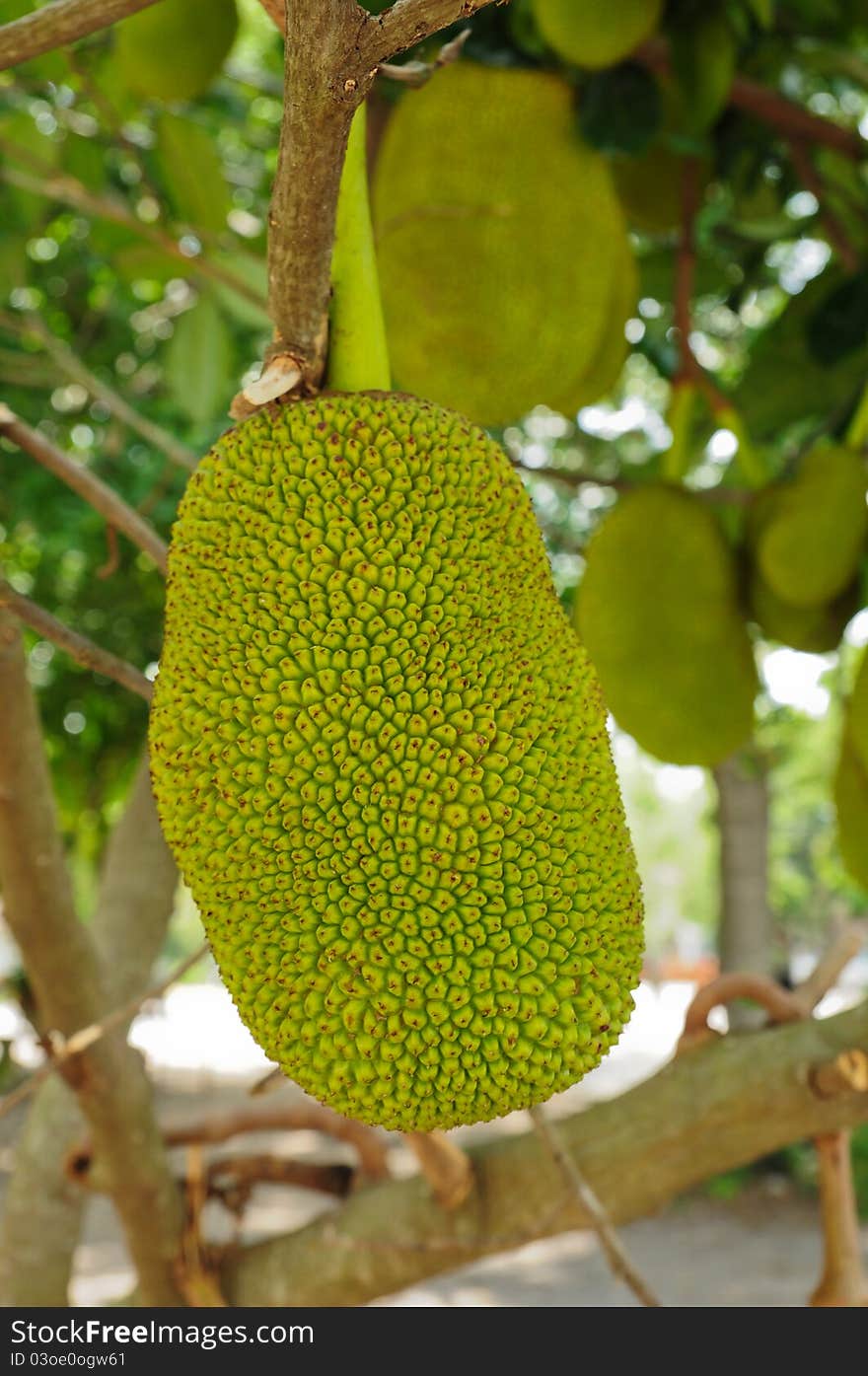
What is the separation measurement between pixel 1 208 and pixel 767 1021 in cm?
159

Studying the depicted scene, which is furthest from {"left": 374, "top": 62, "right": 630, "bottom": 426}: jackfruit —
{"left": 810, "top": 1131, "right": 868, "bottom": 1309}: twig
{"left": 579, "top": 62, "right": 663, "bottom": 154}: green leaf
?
{"left": 810, "top": 1131, "right": 868, "bottom": 1309}: twig

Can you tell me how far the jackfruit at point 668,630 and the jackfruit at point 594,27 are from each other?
1.34ft

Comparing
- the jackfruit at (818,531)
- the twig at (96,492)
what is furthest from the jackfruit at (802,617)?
the twig at (96,492)

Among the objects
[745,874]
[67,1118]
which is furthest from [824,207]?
[745,874]

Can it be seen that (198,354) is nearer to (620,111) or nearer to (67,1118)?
(620,111)

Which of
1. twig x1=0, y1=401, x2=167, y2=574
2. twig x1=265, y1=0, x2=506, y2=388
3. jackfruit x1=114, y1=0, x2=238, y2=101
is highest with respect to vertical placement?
twig x1=265, y1=0, x2=506, y2=388

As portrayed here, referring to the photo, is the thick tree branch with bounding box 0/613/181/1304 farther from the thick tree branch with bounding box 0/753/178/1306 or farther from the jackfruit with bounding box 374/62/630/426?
the jackfruit with bounding box 374/62/630/426

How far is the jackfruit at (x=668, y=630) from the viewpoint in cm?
124

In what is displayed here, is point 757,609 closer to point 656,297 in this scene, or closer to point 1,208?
point 656,297

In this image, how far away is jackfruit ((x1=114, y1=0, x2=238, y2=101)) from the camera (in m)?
1.12

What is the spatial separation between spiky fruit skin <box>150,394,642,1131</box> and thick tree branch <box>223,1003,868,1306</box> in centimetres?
52

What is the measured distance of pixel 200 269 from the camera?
1326mm
